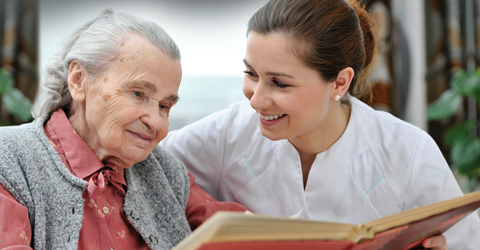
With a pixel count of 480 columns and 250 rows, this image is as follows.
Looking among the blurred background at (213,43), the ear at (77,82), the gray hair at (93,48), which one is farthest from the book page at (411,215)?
the blurred background at (213,43)

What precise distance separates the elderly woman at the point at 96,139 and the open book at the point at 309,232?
0.56m

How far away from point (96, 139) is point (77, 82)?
0.17 meters

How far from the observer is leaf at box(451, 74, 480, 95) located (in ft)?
9.66

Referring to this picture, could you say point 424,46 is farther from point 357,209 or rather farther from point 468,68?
point 357,209

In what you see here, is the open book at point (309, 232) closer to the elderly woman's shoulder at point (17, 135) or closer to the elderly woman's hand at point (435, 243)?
the elderly woman's hand at point (435, 243)

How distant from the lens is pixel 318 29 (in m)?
1.35

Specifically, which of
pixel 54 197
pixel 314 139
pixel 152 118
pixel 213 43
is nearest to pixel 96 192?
pixel 54 197

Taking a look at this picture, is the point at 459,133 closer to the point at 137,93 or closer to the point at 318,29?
the point at 318,29

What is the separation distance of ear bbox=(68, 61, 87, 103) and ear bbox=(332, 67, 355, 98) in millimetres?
818

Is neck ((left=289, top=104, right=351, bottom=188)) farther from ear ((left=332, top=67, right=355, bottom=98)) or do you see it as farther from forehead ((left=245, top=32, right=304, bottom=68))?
forehead ((left=245, top=32, right=304, bottom=68))

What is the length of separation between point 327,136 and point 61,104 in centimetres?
93

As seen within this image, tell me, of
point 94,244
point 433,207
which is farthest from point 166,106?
point 433,207

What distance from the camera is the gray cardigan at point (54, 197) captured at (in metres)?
0.99

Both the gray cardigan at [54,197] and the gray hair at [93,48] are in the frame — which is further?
the gray hair at [93,48]
